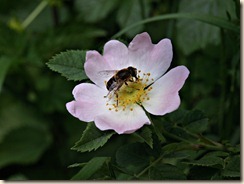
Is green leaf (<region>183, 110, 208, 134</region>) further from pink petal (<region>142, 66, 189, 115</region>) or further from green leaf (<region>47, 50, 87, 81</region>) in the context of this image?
green leaf (<region>47, 50, 87, 81</region>)

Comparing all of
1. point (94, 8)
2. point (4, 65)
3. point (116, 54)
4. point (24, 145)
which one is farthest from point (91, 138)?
point (24, 145)

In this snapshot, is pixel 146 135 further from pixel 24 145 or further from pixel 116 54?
pixel 24 145

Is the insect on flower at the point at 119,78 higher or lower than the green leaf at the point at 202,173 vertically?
higher

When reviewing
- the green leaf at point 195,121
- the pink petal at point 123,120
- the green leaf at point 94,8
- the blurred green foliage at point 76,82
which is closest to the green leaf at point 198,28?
the blurred green foliage at point 76,82

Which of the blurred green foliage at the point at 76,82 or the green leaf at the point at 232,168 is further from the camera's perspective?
the blurred green foliage at the point at 76,82

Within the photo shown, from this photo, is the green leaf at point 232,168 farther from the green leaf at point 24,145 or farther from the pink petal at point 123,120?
the green leaf at point 24,145

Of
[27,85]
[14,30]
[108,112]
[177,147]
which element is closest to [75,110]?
[108,112]

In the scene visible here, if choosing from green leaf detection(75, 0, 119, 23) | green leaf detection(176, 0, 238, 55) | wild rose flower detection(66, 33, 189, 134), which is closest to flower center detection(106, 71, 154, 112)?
wild rose flower detection(66, 33, 189, 134)
